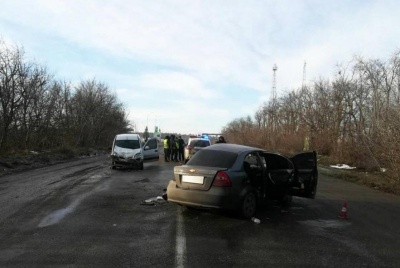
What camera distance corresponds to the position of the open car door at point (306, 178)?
10.2 metres

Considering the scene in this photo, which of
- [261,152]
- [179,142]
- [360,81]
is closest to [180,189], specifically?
[261,152]

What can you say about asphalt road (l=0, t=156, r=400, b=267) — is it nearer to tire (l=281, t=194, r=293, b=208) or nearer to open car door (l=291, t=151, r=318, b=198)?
tire (l=281, t=194, r=293, b=208)

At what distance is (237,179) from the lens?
8594mm

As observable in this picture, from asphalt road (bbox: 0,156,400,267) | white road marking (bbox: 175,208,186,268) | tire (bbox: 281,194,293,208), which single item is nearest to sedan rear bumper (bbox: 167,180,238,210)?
asphalt road (bbox: 0,156,400,267)

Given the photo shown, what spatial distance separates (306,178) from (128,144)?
543 inches

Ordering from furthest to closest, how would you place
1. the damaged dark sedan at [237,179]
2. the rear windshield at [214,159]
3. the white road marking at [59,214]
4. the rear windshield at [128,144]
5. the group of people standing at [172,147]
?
the group of people standing at [172,147]
the rear windshield at [128,144]
the rear windshield at [214,159]
the damaged dark sedan at [237,179]
the white road marking at [59,214]

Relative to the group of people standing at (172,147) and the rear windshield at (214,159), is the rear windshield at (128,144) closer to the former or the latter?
the group of people standing at (172,147)

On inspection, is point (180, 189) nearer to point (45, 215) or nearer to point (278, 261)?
point (45, 215)

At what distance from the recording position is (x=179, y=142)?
28.0 m

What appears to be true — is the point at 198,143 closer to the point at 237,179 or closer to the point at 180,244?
the point at 237,179

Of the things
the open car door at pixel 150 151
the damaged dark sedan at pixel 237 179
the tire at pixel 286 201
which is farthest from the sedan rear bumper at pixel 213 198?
the open car door at pixel 150 151

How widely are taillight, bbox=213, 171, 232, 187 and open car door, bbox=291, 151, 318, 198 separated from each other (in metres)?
2.49

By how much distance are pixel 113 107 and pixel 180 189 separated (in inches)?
2643

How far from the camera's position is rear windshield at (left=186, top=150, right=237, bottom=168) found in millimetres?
8828
